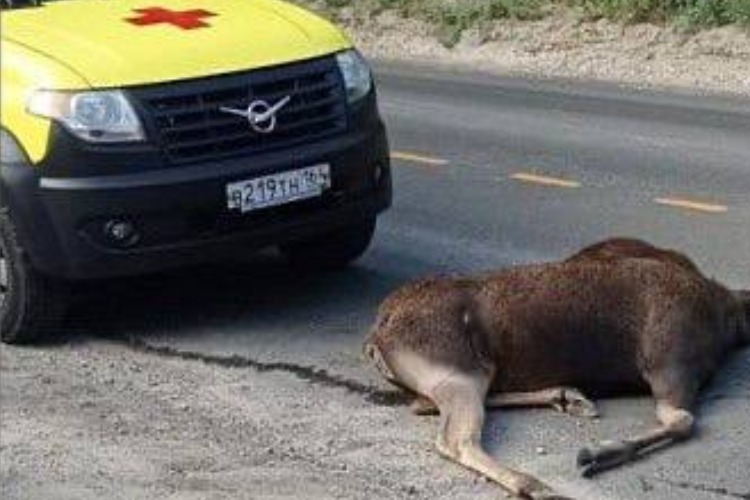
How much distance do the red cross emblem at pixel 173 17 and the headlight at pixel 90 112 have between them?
62cm

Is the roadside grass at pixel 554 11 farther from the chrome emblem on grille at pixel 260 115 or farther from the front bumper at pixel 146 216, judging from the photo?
the front bumper at pixel 146 216

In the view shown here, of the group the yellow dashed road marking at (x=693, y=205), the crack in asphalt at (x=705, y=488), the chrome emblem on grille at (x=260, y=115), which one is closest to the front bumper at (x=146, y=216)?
the chrome emblem on grille at (x=260, y=115)

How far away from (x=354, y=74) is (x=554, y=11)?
12246mm

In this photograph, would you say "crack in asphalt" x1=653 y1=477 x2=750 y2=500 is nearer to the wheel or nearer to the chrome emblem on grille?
the chrome emblem on grille

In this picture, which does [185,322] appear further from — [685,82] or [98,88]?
[685,82]

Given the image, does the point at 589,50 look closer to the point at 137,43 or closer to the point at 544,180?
the point at 544,180

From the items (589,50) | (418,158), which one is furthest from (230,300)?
(589,50)

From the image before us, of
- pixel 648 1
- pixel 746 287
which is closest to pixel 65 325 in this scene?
pixel 746 287

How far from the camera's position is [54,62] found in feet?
26.3

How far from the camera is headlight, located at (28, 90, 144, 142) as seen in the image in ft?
26.1

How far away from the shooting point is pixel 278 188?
8.20 metres

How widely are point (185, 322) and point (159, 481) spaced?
2343 millimetres

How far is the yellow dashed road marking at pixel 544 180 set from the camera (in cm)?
1146

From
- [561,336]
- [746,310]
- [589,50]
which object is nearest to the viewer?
[561,336]
